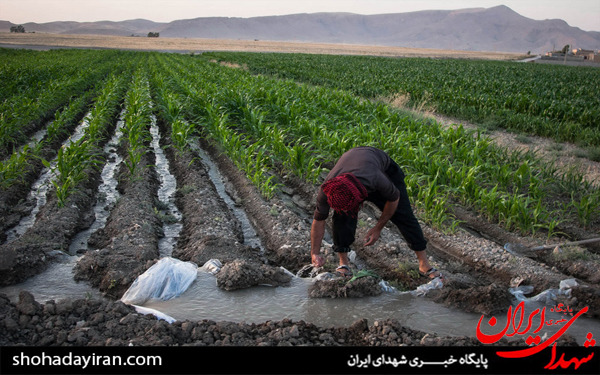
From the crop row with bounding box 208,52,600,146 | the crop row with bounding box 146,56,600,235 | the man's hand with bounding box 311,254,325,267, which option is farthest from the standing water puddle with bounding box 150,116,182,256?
the crop row with bounding box 208,52,600,146

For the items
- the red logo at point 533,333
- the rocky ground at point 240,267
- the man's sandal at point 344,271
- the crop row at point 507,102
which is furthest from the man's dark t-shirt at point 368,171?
the crop row at point 507,102

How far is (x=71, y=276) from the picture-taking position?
4422 mm

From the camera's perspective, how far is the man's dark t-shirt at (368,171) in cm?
349

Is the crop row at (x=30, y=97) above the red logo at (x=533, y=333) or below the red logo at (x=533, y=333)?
above

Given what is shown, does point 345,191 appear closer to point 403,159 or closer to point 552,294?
point 552,294

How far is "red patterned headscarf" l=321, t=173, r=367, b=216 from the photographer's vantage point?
3.33 metres

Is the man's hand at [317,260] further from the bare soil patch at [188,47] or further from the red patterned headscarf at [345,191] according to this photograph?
the bare soil patch at [188,47]

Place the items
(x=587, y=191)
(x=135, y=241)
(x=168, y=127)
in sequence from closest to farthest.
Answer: (x=135, y=241)
(x=587, y=191)
(x=168, y=127)

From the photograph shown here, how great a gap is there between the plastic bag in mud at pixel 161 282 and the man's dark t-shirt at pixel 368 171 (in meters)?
1.32

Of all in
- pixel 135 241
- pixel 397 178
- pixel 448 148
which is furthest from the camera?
pixel 448 148

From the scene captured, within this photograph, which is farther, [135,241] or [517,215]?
[517,215]

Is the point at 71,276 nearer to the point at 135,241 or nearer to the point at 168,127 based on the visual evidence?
the point at 135,241

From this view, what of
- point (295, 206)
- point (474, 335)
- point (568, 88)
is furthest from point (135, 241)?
point (568, 88)

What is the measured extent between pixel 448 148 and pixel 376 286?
4.57 meters
